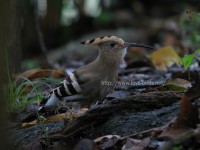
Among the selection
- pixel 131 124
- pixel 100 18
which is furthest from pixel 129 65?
pixel 100 18

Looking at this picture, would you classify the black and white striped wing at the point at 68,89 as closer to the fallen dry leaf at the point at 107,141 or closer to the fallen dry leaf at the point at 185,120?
the fallen dry leaf at the point at 107,141

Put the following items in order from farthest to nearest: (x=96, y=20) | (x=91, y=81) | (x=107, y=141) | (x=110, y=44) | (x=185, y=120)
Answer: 1. (x=96, y=20)
2. (x=110, y=44)
3. (x=91, y=81)
4. (x=107, y=141)
5. (x=185, y=120)

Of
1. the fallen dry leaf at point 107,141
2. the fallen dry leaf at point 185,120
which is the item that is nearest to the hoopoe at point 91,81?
the fallen dry leaf at point 107,141

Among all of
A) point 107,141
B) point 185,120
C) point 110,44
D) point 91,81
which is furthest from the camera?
point 110,44

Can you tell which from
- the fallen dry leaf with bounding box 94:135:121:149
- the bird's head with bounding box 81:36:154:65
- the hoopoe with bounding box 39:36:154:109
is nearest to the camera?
the fallen dry leaf with bounding box 94:135:121:149

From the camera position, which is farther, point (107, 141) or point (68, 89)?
point (68, 89)

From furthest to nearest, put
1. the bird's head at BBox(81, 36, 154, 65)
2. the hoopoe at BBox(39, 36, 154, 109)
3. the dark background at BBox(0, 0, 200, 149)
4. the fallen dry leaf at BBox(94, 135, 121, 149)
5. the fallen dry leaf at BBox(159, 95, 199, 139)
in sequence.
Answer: the dark background at BBox(0, 0, 200, 149) → the bird's head at BBox(81, 36, 154, 65) → the hoopoe at BBox(39, 36, 154, 109) → the fallen dry leaf at BBox(94, 135, 121, 149) → the fallen dry leaf at BBox(159, 95, 199, 139)

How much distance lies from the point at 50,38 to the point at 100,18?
3.84 ft

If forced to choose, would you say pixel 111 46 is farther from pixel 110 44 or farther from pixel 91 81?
pixel 91 81

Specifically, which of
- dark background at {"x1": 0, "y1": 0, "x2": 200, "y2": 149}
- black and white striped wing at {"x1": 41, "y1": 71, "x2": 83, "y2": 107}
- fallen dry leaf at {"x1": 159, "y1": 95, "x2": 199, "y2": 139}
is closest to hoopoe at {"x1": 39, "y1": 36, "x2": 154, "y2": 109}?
black and white striped wing at {"x1": 41, "y1": 71, "x2": 83, "y2": 107}

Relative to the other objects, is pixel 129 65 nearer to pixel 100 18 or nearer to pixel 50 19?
pixel 50 19

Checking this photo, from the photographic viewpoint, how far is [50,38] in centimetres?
1138

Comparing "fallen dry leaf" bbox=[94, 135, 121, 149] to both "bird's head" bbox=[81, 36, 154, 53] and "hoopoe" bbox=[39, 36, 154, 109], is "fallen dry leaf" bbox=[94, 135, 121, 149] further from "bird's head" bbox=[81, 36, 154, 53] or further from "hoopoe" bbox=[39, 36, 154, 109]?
"bird's head" bbox=[81, 36, 154, 53]

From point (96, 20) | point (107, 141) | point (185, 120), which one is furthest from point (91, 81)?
point (96, 20)
